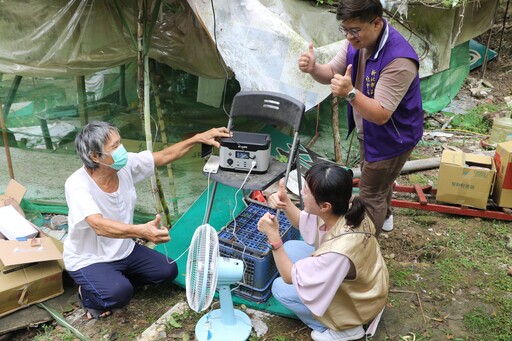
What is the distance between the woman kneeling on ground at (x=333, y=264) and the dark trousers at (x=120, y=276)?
952 millimetres

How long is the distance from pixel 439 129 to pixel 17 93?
5.80 meters

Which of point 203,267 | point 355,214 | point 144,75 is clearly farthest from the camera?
point 144,75

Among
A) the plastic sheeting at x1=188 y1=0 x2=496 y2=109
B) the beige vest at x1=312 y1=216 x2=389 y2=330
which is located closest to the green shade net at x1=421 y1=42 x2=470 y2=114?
the plastic sheeting at x1=188 y1=0 x2=496 y2=109

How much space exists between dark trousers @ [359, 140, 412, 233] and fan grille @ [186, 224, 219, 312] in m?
1.36

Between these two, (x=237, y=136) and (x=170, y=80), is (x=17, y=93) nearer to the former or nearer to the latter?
(x=170, y=80)

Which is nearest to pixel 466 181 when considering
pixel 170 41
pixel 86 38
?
pixel 170 41

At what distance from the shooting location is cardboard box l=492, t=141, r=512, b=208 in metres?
4.25

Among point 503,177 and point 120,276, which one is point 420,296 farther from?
point 120,276

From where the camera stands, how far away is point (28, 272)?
321cm

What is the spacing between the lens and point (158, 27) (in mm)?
4297

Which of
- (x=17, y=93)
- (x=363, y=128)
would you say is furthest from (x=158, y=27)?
(x=363, y=128)

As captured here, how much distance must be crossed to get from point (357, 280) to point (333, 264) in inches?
10.5

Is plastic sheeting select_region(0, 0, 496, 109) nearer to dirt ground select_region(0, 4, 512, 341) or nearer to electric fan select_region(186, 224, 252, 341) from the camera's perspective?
dirt ground select_region(0, 4, 512, 341)

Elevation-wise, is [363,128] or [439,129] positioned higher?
[363,128]
